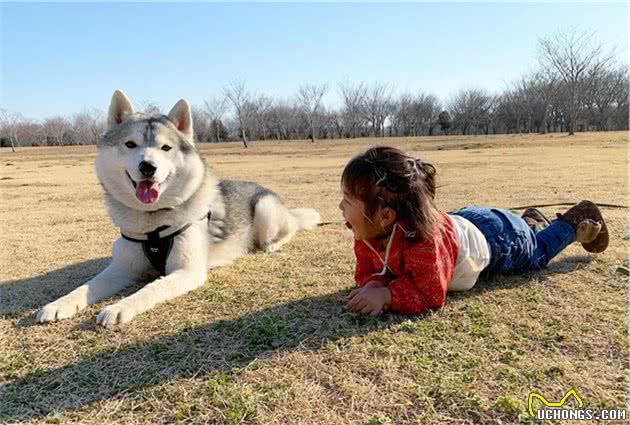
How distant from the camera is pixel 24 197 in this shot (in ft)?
34.9

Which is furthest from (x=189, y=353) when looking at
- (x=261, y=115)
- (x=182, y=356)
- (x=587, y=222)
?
(x=261, y=115)

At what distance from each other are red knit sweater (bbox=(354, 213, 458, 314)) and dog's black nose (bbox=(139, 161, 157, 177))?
175 cm

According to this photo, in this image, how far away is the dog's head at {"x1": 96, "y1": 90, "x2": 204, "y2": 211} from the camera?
3.48 metres

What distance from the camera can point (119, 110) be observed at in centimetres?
391

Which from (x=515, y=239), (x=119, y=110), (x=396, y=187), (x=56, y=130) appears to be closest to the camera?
(x=396, y=187)

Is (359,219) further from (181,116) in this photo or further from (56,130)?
(56,130)

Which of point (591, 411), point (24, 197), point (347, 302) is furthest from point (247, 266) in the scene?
point (24, 197)

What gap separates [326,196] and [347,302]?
20.4 feet

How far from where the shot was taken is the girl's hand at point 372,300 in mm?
2756

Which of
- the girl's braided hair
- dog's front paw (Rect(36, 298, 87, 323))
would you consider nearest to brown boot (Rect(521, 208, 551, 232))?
the girl's braided hair

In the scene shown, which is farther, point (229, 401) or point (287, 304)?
point (287, 304)

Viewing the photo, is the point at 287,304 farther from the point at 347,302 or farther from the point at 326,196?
the point at 326,196

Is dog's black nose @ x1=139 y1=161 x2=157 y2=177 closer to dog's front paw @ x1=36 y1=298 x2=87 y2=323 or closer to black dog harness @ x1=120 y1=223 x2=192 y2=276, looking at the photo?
black dog harness @ x1=120 y1=223 x2=192 y2=276

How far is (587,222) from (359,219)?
2073mm
